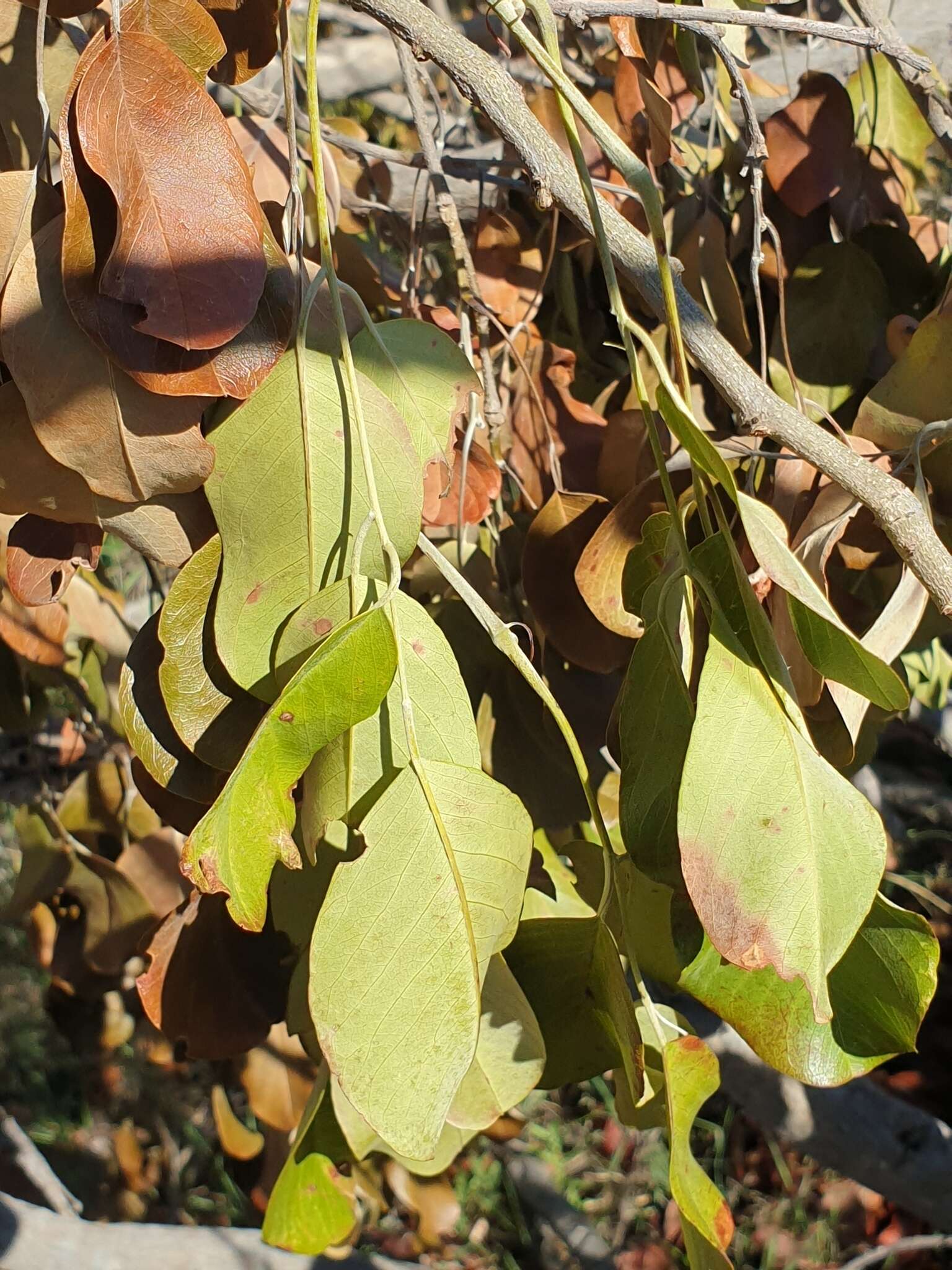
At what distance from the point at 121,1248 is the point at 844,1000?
100cm

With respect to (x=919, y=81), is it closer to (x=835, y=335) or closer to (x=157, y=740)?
(x=835, y=335)

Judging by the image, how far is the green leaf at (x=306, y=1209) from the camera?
0.56 meters

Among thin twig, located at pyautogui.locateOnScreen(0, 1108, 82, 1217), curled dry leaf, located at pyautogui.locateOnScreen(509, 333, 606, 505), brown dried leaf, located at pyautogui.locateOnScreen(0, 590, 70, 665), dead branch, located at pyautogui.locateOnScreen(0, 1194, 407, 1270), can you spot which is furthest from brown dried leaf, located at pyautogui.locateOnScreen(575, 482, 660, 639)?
thin twig, located at pyautogui.locateOnScreen(0, 1108, 82, 1217)

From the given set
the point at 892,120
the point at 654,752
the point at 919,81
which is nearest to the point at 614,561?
the point at 654,752

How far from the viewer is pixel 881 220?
928mm

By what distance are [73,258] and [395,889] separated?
29 centimetres

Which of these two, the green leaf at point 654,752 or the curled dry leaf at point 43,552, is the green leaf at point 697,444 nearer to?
the green leaf at point 654,752

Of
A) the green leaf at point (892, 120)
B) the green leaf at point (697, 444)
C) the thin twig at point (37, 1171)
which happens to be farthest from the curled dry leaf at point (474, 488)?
the thin twig at point (37, 1171)

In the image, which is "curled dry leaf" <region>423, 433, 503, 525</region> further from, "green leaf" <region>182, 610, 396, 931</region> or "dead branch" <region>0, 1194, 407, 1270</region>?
"dead branch" <region>0, 1194, 407, 1270</region>

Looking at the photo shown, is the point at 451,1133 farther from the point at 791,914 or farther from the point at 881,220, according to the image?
the point at 881,220

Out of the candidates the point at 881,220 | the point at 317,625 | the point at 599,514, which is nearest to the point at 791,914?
the point at 317,625

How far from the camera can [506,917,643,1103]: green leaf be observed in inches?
20.2

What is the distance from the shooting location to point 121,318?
1.50 ft

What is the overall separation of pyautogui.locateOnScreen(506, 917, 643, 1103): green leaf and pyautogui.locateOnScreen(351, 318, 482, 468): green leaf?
25 centimetres
